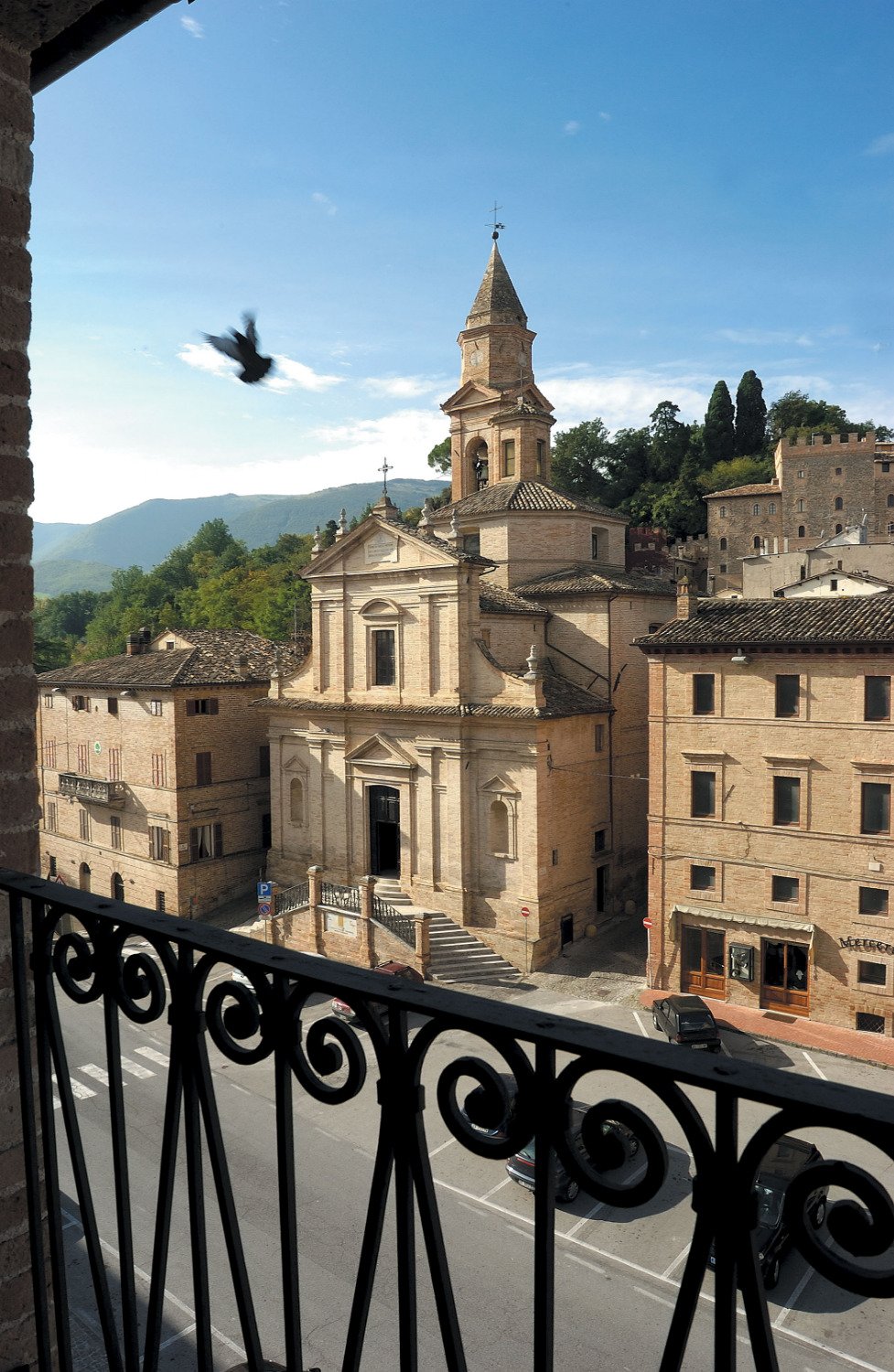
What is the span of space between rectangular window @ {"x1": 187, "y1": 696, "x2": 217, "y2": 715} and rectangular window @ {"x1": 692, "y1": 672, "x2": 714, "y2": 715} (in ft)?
55.5

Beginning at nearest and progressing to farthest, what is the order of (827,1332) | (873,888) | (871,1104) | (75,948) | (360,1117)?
(871,1104) < (75,948) < (827,1332) < (360,1117) < (873,888)

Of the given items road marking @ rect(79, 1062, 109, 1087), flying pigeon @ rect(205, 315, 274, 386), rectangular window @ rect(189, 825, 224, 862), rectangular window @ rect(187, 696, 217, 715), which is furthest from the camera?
rectangular window @ rect(189, 825, 224, 862)

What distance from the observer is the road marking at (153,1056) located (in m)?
20.0

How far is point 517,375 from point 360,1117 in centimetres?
2882

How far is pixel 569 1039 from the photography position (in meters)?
1.56

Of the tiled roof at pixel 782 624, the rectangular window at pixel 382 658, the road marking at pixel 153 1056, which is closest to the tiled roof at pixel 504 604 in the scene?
the rectangular window at pixel 382 658

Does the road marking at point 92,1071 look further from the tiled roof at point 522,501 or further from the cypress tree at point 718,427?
the cypress tree at point 718,427

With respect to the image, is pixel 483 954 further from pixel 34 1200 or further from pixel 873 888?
pixel 34 1200

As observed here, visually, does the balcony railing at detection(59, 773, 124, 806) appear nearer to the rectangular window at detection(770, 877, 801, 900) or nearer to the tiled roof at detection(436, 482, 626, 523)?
the tiled roof at detection(436, 482, 626, 523)

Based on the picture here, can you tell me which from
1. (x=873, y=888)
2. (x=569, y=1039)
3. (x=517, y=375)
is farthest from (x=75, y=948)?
(x=517, y=375)

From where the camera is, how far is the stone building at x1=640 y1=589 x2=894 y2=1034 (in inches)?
798

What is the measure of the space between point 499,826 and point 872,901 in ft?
33.3

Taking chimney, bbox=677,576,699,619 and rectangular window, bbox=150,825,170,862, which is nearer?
chimney, bbox=677,576,699,619

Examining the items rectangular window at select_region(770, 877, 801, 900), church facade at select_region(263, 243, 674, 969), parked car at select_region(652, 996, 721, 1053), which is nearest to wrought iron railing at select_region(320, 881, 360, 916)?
church facade at select_region(263, 243, 674, 969)
